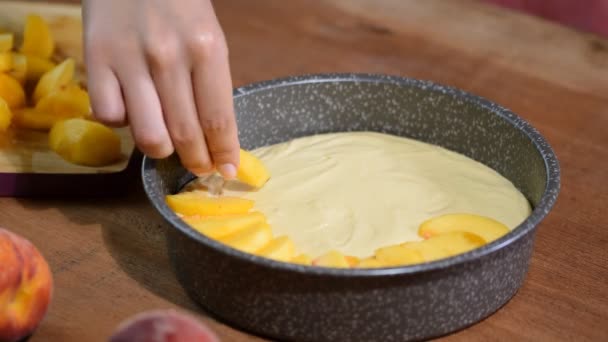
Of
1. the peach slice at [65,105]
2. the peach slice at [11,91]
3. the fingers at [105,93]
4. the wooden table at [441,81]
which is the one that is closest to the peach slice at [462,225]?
the wooden table at [441,81]

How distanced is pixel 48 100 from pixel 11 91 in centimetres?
7

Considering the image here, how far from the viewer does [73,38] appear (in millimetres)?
2059

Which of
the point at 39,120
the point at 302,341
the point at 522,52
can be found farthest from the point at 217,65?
the point at 522,52

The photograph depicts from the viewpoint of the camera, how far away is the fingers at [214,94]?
4.35ft

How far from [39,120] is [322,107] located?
53 cm

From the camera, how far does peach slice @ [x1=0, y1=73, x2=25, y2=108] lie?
1.77 meters

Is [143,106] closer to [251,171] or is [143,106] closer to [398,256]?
[251,171]

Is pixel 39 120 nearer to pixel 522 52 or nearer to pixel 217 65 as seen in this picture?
pixel 217 65

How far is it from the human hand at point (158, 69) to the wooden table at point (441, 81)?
238 mm

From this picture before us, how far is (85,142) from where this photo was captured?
163 cm

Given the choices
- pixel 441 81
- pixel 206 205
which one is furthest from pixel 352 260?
pixel 441 81

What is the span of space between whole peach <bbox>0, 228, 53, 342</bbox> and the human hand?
0.23 m

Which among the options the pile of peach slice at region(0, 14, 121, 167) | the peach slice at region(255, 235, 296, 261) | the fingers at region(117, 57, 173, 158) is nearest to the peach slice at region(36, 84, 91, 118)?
the pile of peach slice at region(0, 14, 121, 167)

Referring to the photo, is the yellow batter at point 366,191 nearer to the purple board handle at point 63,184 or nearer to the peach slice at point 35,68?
the purple board handle at point 63,184
